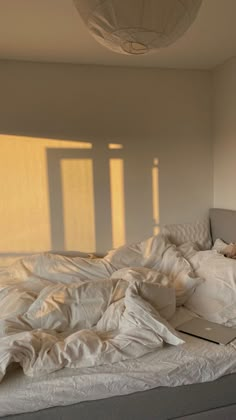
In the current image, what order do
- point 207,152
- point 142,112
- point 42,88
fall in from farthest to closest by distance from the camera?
point 207,152 < point 142,112 < point 42,88

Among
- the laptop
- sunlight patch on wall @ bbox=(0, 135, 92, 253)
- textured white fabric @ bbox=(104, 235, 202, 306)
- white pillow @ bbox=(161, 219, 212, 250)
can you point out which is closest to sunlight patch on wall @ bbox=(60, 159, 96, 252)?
sunlight patch on wall @ bbox=(0, 135, 92, 253)

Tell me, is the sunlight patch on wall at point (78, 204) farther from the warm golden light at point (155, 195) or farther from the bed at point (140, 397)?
the bed at point (140, 397)

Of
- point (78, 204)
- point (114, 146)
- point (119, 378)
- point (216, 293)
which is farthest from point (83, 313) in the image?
point (114, 146)

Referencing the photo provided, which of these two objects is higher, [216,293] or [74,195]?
[74,195]

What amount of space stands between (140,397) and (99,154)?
Answer: 6.79ft

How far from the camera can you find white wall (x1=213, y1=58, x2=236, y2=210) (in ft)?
9.82

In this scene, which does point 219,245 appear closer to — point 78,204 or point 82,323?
point 78,204

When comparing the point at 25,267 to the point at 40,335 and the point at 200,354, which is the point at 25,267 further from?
the point at 200,354

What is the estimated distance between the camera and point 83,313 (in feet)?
6.16

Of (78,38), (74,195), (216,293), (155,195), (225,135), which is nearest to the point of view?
(216,293)

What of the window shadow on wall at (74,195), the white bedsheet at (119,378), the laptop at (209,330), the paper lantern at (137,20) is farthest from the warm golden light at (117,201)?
the paper lantern at (137,20)

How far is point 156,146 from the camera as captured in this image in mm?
3174

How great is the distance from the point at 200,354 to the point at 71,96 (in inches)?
90.6

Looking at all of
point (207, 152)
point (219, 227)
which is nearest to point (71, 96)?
point (207, 152)
